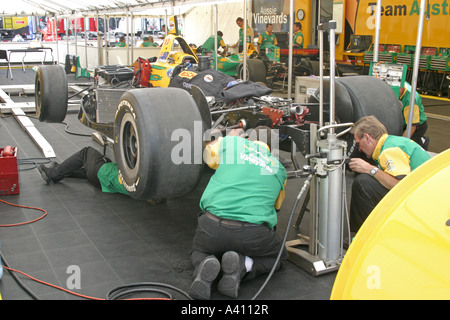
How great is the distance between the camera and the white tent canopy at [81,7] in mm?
12491

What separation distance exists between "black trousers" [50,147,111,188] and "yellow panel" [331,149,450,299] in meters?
4.34

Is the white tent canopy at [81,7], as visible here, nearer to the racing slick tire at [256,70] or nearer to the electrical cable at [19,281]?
the racing slick tire at [256,70]

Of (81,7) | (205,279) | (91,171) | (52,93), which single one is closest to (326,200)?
(205,279)

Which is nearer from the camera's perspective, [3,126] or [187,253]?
[187,253]

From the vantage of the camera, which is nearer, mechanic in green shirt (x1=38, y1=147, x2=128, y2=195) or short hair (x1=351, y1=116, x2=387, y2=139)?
short hair (x1=351, y1=116, x2=387, y2=139)

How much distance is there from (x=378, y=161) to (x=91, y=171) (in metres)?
3.18

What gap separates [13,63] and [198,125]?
18.6 metres

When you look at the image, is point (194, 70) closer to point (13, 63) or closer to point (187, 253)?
point (187, 253)

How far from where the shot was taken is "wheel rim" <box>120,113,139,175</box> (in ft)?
13.1

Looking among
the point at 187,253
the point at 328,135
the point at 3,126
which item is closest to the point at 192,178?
the point at 187,253

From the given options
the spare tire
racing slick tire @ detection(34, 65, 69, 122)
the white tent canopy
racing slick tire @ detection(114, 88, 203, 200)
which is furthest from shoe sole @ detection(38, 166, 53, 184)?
the white tent canopy

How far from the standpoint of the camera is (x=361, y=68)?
570 inches

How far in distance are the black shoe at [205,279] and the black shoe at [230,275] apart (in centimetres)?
9

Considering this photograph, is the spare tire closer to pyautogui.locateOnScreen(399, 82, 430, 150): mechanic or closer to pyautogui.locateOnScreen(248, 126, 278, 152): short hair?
pyautogui.locateOnScreen(248, 126, 278, 152): short hair
